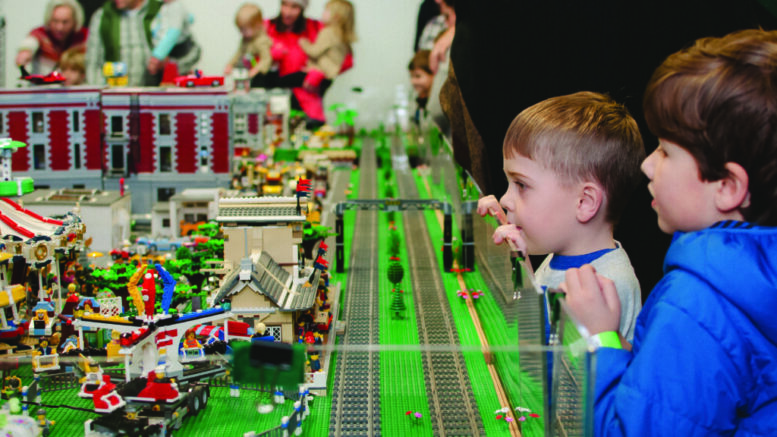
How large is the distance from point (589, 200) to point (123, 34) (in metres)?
6.17

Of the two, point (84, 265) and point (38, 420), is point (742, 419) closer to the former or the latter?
point (38, 420)

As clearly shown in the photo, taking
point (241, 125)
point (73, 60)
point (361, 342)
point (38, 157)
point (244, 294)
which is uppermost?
point (73, 60)

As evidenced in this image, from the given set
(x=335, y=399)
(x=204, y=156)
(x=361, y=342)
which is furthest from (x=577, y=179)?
(x=204, y=156)

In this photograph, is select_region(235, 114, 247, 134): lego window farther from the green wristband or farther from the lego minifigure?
the green wristband

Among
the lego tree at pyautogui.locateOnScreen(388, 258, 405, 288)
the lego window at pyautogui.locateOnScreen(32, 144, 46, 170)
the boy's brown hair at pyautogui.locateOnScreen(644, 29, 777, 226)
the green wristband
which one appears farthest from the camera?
the lego window at pyautogui.locateOnScreen(32, 144, 46, 170)

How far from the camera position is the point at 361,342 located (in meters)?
2.07

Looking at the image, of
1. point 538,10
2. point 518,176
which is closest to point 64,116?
point 538,10

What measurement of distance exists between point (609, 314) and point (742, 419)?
18 centimetres

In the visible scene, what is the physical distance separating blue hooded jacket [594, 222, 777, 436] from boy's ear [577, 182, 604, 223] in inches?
14.7

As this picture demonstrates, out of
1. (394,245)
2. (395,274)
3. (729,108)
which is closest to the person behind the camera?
(729,108)

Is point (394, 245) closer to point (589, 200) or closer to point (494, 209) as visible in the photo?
point (494, 209)

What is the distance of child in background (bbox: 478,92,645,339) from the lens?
1.17 metres

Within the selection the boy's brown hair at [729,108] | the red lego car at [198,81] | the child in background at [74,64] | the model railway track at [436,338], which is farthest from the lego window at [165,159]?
the boy's brown hair at [729,108]

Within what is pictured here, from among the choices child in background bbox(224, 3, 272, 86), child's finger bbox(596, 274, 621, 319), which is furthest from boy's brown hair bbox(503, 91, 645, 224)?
child in background bbox(224, 3, 272, 86)
